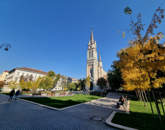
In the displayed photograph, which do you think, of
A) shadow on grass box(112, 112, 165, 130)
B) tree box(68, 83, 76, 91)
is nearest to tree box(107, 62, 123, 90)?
→ shadow on grass box(112, 112, 165, 130)

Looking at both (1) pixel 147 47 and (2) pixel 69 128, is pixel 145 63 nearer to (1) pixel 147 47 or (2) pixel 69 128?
(1) pixel 147 47

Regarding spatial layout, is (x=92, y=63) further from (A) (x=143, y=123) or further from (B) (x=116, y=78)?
(A) (x=143, y=123)

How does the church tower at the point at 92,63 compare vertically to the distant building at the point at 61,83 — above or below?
above

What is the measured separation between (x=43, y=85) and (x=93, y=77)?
33.9 metres

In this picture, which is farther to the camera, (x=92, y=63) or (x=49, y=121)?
(x=92, y=63)

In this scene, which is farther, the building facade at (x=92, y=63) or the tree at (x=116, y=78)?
the building facade at (x=92, y=63)

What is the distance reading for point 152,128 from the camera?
407cm

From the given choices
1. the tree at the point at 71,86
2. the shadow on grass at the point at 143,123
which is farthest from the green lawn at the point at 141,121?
the tree at the point at 71,86

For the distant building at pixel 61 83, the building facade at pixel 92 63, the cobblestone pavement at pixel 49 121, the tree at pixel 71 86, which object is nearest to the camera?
the cobblestone pavement at pixel 49 121

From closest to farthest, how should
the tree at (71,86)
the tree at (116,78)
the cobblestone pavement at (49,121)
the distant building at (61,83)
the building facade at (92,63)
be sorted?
the cobblestone pavement at (49,121), the tree at (116,78), the tree at (71,86), the distant building at (61,83), the building facade at (92,63)

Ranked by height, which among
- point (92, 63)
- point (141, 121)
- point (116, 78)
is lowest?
point (141, 121)

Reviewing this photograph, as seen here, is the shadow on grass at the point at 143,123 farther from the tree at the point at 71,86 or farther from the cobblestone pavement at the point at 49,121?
the tree at the point at 71,86

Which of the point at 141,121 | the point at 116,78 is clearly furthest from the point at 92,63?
the point at 141,121

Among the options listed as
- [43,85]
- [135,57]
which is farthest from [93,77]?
[135,57]
